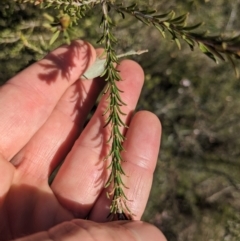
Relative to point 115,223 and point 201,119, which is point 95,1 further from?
point 201,119

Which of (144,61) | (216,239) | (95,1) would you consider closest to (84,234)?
(95,1)

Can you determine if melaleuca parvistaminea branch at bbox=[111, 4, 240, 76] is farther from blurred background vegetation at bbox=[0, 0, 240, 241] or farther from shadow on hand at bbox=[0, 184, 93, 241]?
blurred background vegetation at bbox=[0, 0, 240, 241]

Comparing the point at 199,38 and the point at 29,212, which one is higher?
the point at 199,38

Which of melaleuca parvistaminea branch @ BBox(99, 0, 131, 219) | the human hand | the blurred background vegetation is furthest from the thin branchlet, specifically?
the blurred background vegetation

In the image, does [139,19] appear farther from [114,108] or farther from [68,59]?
[68,59]

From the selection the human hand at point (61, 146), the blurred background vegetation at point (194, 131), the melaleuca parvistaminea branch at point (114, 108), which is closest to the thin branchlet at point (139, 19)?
the melaleuca parvistaminea branch at point (114, 108)

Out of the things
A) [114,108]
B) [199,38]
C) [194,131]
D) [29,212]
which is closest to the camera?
[199,38]

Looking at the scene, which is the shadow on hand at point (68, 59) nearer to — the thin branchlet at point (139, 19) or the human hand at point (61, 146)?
the human hand at point (61, 146)

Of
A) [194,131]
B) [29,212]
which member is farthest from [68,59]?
[194,131]
